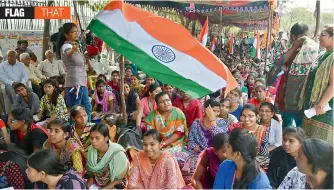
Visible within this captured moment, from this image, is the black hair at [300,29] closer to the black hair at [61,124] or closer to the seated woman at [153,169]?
the seated woman at [153,169]

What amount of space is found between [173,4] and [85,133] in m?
7.17

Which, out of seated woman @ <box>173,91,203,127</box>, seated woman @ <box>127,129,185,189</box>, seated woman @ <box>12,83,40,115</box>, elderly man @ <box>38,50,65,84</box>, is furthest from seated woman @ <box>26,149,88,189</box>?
elderly man @ <box>38,50,65,84</box>

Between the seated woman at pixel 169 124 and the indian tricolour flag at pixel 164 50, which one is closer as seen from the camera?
the indian tricolour flag at pixel 164 50

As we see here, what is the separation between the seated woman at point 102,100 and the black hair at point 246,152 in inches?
128

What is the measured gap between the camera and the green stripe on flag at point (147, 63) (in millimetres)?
3852


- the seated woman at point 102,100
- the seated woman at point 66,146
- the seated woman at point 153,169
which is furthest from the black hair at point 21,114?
the seated woman at point 102,100

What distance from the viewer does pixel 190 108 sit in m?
4.89

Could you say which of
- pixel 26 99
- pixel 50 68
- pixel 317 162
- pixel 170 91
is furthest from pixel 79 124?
pixel 50 68

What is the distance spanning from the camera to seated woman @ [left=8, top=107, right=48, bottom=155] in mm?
4051

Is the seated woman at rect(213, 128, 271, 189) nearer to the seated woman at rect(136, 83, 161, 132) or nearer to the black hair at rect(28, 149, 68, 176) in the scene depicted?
the black hair at rect(28, 149, 68, 176)

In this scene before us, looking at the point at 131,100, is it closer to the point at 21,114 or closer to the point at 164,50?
the point at 21,114

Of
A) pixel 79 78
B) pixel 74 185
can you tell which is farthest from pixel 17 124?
pixel 74 185

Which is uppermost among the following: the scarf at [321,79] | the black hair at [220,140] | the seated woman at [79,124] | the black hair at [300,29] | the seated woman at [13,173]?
the black hair at [300,29]

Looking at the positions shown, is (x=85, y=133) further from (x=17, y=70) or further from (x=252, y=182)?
(x=17, y=70)
